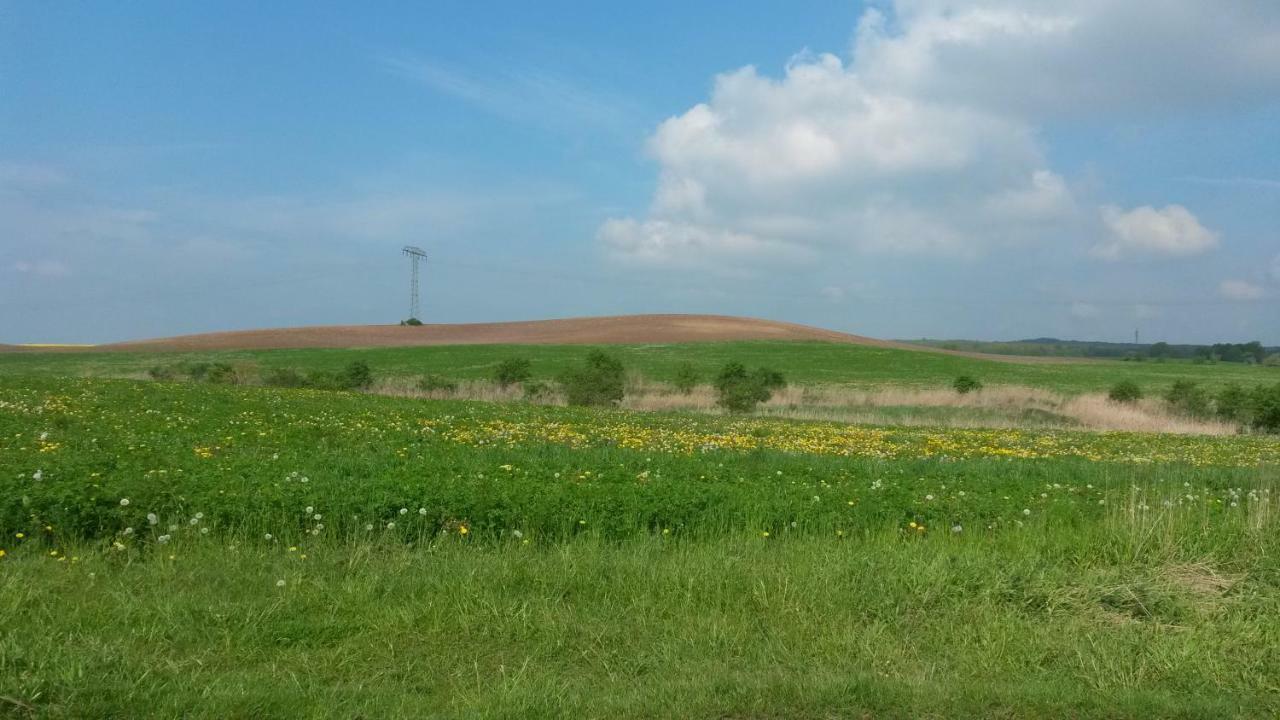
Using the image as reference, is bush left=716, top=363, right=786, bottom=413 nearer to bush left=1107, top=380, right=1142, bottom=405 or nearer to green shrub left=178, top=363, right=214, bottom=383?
bush left=1107, top=380, right=1142, bottom=405

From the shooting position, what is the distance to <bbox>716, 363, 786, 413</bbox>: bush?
1490 inches

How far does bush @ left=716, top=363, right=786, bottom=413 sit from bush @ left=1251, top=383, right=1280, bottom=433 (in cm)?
2036

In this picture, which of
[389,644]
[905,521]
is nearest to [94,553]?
[389,644]

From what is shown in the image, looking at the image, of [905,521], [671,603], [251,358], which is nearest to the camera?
[671,603]

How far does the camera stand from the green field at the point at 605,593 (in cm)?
489

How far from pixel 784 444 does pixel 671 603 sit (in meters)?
12.7

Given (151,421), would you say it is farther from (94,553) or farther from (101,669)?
(101,669)

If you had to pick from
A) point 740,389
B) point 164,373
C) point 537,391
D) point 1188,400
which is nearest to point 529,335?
point 164,373

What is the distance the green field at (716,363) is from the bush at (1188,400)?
1423 centimetres

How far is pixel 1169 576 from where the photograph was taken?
7.12 meters

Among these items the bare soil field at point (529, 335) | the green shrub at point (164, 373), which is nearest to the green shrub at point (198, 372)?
the green shrub at point (164, 373)

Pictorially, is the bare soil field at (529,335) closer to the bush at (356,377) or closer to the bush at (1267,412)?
the bush at (356,377)

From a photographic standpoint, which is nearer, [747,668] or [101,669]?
[101,669]

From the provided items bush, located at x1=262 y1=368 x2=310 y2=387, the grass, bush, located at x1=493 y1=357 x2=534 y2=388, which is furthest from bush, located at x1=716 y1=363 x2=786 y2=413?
the grass
